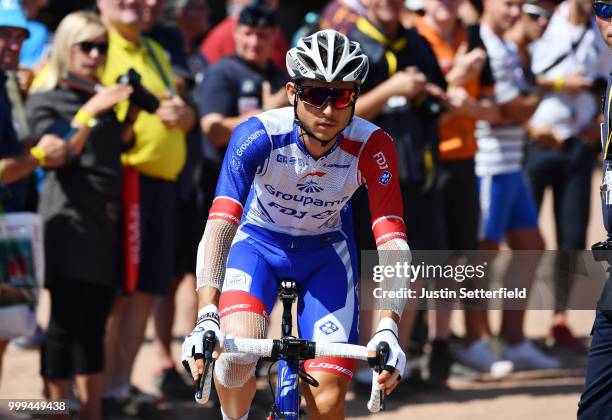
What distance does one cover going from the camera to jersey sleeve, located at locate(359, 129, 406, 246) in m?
5.51

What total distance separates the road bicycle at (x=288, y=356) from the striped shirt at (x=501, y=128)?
13.6 feet

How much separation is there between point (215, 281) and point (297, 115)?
912 mm

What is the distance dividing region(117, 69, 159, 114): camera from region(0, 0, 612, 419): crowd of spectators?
0.01 m

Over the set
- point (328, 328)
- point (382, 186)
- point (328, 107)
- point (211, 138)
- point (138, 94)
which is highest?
point (138, 94)

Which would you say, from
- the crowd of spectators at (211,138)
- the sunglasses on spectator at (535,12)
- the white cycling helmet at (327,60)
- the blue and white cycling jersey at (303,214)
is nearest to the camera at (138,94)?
the crowd of spectators at (211,138)

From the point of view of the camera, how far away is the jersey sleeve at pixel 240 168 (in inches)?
211

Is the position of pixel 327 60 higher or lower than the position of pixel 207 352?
higher

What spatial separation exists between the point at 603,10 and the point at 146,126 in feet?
10.4

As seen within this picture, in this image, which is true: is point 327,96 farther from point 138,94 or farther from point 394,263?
point 138,94

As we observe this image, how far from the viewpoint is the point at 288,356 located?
16.6 feet

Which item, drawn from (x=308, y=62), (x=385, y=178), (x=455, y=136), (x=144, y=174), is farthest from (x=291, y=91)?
(x=455, y=136)

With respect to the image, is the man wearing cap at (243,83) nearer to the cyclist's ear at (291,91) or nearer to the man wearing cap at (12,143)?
the man wearing cap at (12,143)

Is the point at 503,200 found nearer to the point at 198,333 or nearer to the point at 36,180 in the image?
the point at 36,180

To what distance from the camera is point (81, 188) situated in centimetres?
734
